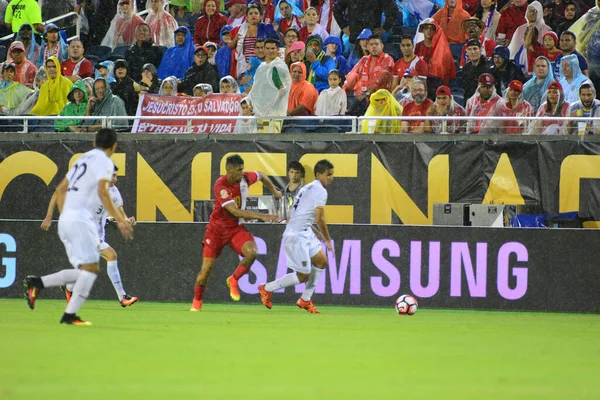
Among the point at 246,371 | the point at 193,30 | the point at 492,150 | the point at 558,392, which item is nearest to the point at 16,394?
the point at 246,371

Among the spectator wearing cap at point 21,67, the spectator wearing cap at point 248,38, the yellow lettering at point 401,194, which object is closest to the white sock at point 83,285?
the yellow lettering at point 401,194

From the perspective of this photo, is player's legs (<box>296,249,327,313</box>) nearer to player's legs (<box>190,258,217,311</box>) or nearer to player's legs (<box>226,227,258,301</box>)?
player's legs (<box>226,227,258,301</box>)

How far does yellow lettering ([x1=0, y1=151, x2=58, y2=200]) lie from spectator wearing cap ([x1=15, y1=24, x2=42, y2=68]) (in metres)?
4.01

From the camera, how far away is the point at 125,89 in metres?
20.6

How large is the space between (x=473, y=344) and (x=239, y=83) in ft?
38.1

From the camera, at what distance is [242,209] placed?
1473cm

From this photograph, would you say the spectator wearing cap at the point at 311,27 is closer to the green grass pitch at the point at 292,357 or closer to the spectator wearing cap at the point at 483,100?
the spectator wearing cap at the point at 483,100

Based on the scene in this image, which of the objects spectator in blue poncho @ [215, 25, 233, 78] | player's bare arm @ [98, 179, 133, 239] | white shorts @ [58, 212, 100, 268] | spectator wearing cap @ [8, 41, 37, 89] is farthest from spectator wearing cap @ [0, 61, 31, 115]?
player's bare arm @ [98, 179, 133, 239]

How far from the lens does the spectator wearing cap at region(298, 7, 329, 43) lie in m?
21.5

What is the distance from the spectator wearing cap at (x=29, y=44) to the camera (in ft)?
75.8

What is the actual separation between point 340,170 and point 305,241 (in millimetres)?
4148

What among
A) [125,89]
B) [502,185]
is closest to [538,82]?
[502,185]

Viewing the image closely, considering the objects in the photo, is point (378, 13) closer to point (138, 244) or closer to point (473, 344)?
point (138, 244)

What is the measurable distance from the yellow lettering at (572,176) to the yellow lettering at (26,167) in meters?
9.02
